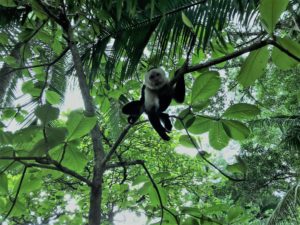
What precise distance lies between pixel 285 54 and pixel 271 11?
0.70 feet

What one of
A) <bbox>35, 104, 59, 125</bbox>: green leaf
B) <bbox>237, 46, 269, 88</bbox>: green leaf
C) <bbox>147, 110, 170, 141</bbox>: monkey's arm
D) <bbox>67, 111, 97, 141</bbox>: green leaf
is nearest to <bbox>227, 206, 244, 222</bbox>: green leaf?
<bbox>237, 46, 269, 88</bbox>: green leaf

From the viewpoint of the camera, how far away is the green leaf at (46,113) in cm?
128

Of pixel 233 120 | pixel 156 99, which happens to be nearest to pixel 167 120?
pixel 156 99

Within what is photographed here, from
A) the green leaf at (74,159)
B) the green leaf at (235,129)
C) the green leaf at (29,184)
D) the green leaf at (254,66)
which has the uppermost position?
the green leaf at (29,184)

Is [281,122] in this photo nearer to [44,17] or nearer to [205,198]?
[205,198]

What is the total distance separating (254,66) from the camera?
4.21 feet

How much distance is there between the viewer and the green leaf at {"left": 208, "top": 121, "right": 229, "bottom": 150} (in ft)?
5.38

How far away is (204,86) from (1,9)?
7.69 ft

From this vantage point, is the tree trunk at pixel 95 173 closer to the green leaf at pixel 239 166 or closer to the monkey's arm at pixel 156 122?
the green leaf at pixel 239 166

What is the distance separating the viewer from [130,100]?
4129 mm

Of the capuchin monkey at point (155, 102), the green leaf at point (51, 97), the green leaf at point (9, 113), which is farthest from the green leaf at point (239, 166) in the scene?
the capuchin monkey at point (155, 102)

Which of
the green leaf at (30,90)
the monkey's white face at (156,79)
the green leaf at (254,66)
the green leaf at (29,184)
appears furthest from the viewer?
the monkey's white face at (156,79)

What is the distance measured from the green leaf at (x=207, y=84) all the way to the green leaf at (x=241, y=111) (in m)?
0.09

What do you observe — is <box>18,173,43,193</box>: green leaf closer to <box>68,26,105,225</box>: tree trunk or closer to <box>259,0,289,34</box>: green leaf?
<box>68,26,105,225</box>: tree trunk
